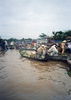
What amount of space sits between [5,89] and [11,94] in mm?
562

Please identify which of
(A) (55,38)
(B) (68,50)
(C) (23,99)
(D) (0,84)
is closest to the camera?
(C) (23,99)

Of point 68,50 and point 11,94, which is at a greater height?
point 68,50

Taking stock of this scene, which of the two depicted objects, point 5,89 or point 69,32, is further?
point 69,32

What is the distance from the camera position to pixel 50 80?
7.40 metres

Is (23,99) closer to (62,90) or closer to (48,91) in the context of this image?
(48,91)

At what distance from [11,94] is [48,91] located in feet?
5.17

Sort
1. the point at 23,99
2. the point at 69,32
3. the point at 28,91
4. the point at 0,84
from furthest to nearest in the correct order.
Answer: the point at 69,32
the point at 0,84
the point at 28,91
the point at 23,99

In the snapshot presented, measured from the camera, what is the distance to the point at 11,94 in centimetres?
537

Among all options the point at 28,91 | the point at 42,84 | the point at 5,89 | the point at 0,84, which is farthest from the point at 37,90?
the point at 0,84

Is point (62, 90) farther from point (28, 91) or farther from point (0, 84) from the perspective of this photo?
point (0, 84)

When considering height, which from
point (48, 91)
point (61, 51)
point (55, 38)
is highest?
point (55, 38)

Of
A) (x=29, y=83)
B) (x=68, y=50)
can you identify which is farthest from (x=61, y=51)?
(x=29, y=83)

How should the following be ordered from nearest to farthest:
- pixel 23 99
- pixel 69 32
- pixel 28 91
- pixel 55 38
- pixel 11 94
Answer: pixel 23 99 → pixel 11 94 → pixel 28 91 → pixel 69 32 → pixel 55 38

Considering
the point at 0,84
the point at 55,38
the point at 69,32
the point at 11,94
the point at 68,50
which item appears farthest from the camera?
the point at 55,38
